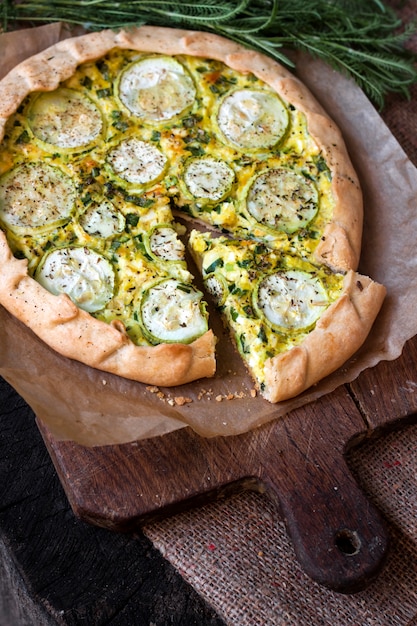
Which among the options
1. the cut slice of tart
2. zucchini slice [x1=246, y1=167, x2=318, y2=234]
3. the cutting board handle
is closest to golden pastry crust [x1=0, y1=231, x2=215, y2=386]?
the cut slice of tart

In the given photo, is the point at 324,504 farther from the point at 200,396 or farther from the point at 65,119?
the point at 65,119

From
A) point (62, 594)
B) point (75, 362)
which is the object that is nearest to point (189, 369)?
point (75, 362)

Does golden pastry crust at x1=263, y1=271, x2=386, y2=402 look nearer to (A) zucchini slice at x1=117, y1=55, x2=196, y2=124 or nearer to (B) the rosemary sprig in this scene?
(A) zucchini slice at x1=117, y1=55, x2=196, y2=124

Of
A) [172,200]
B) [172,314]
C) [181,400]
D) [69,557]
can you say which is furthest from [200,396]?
[172,200]

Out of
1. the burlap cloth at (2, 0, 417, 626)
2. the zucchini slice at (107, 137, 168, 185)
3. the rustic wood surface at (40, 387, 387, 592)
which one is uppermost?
the zucchini slice at (107, 137, 168, 185)

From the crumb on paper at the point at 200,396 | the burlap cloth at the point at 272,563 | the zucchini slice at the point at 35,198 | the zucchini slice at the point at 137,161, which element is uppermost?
the zucchini slice at the point at 137,161

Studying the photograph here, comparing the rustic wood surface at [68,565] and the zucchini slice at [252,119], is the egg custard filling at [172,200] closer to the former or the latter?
the zucchini slice at [252,119]

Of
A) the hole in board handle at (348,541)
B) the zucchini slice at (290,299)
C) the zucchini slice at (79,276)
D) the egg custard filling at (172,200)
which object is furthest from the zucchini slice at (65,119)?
the hole in board handle at (348,541)
